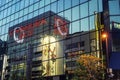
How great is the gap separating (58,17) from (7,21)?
16649mm

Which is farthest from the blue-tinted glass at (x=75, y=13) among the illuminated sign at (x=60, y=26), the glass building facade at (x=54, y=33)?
the illuminated sign at (x=60, y=26)

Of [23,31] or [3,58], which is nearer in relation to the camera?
[23,31]

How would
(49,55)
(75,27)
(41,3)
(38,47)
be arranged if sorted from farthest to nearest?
(41,3), (38,47), (49,55), (75,27)

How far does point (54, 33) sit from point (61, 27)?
181 cm

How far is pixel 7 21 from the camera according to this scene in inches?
2223

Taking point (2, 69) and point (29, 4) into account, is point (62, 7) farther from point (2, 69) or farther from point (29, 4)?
point (2, 69)

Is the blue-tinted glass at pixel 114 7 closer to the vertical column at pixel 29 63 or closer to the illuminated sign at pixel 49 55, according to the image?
the illuminated sign at pixel 49 55

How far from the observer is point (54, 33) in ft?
143

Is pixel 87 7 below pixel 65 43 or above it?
above

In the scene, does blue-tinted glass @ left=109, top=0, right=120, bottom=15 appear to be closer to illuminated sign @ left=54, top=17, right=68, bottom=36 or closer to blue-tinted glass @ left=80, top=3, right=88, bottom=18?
blue-tinted glass @ left=80, top=3, right=88, bottom=18

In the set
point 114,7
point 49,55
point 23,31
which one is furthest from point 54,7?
point 114,7

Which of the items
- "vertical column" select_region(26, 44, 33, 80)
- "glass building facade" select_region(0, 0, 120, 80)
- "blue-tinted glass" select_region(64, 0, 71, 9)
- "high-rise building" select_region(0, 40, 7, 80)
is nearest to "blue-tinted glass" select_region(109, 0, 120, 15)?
"glass building facade" select_region(0, 0, 120, 80)

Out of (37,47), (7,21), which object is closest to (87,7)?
(37,47)

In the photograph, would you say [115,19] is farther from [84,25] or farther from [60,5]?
[60,5]
